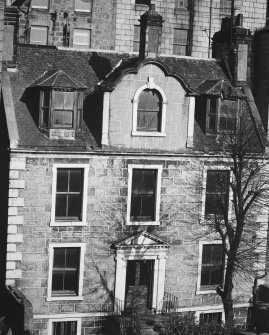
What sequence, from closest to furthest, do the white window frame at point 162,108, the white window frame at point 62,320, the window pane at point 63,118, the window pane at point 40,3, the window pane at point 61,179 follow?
1. the window pane at point 61,179
2. the white window frame at point 62,320
3. the window pane at point 63,118
4. the white window frame at point 162,108
5. the window pane at point 40,3

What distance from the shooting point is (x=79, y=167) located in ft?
111

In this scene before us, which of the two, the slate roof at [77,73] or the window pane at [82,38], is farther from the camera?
the window pane at [82,38]

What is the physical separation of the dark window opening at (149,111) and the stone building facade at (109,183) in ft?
0.15

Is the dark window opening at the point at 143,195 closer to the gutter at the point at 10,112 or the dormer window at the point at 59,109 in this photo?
the dormer window at the point at 59,109

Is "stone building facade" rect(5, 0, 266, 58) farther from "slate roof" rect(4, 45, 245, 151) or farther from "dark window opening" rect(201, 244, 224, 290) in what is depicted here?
"dark window opening" rect(201, 244, 224, 290)

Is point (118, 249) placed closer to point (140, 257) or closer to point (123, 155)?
point (140, 257)

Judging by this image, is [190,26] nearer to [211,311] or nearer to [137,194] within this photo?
[137,194]

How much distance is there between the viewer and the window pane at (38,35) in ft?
169

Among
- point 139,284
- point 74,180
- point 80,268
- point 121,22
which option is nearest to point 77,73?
point 74,180

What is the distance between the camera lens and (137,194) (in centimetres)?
3488

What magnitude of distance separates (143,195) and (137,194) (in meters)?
0.29

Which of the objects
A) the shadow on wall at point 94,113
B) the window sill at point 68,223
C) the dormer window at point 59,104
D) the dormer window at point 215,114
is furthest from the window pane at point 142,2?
the window sill at point 68,223

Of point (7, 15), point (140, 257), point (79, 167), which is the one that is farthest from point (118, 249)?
point (7, 15)

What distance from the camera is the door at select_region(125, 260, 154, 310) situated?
35.2 m
